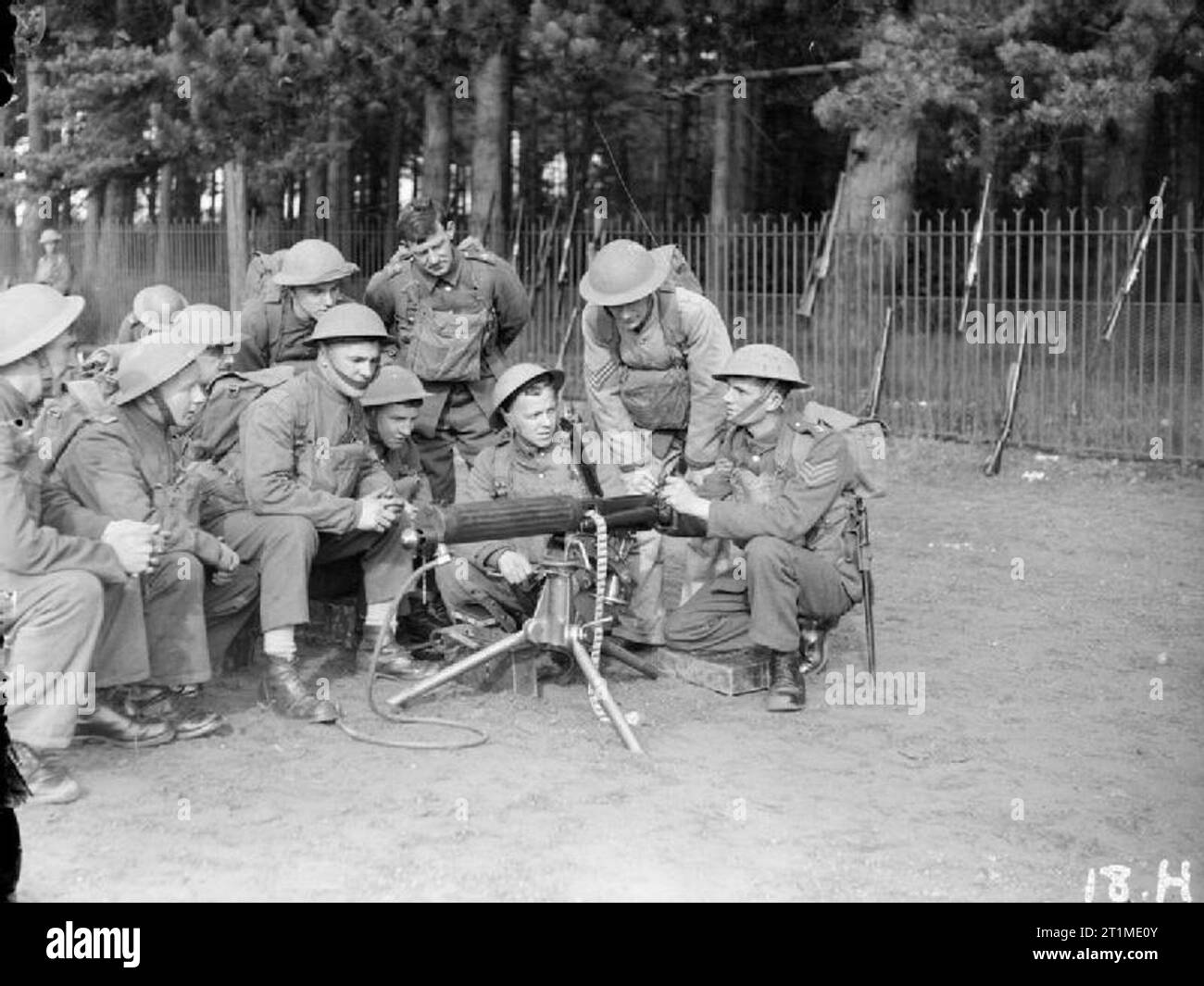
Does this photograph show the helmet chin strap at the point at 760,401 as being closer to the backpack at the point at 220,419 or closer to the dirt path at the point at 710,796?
the dirt path at the point at 710,796

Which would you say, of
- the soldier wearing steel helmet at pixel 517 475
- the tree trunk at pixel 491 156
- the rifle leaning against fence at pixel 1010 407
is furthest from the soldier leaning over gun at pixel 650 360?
the tree trunk at pixel 491 156

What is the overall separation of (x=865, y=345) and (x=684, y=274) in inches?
320

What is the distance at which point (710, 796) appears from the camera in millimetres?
6117

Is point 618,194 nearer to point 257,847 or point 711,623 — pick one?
point 711,623

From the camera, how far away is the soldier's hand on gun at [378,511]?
7.37m

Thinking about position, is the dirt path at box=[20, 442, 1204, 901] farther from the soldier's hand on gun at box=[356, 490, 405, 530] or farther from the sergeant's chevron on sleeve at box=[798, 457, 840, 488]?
the sergeant's chevron on sleeve at box=[798, 457, 840, 488]

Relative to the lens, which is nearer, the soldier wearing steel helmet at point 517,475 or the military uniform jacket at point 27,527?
the military uniform jacket at point 27,527

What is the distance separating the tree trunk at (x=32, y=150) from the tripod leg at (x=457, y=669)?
17.1 m

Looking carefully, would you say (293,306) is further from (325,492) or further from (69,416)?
(69,416)

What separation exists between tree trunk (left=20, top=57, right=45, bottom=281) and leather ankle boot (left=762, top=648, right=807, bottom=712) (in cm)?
1731

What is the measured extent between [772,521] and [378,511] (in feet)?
5.28

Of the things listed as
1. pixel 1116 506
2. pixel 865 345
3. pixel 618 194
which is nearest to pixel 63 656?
pixel 1116 506

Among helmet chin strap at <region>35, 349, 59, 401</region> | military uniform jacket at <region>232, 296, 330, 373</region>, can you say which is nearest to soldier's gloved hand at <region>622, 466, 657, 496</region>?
military uniform jacket at <region>232, 296, 330, 373</region>
